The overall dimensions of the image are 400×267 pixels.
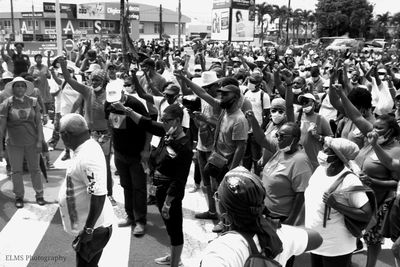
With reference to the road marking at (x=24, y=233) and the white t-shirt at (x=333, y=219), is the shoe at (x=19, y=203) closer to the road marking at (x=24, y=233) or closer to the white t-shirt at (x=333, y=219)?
the road marking at (x=24, y=233)

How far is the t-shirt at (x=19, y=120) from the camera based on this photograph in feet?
20.9

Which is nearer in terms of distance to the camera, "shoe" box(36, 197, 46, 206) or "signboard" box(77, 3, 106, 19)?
"shoe" box(36, 197, 46, 206)

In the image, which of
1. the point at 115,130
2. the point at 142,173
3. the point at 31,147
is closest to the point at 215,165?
the point at 142,173

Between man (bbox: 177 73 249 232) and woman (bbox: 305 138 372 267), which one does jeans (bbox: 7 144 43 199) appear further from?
woman (bbox: 305 138 372 267)

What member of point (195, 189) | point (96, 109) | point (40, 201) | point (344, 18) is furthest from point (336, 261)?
point (344, 18)

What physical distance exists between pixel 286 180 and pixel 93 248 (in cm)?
180

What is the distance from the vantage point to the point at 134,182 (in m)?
5.57

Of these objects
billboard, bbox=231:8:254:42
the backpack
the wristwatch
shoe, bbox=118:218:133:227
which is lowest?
shoe, bbox=118:218:133:227

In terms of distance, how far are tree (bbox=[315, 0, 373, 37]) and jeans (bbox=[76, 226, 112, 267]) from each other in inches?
2741

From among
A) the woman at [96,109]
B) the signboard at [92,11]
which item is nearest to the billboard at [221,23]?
the woman at [96,109]

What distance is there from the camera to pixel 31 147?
21.7 feet

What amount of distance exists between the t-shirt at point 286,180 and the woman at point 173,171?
988mm

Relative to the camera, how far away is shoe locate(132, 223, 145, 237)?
18.6ft

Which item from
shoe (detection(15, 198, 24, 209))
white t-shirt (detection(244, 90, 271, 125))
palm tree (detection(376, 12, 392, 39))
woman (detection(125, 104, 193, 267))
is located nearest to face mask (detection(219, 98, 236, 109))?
woman (detection(125, 104, 193, 267))
